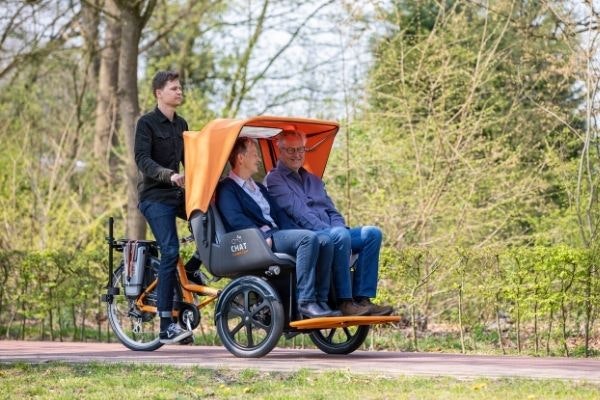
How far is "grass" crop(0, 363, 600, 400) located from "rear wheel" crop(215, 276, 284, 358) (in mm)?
823

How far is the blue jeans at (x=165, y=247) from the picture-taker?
374 inches

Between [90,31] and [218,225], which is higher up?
[90,31]

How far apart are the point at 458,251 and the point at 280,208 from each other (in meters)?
2.44

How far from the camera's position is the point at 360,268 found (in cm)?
902

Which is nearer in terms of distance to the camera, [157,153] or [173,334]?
[173,334]

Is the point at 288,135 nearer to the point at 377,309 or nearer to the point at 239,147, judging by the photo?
the point at 239,147

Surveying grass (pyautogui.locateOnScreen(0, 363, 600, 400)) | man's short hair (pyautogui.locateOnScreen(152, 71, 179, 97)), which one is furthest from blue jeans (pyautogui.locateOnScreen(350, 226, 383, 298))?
man's short hair (pyautogui.locateOnScreen(152, 71, 179, 97))

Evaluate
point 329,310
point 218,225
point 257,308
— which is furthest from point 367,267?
point 218,225

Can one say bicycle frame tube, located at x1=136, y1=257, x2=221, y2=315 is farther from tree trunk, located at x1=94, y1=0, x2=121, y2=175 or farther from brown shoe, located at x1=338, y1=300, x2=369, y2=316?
tree trunk, located at x1=94, y1=0, x2=121, y2=175

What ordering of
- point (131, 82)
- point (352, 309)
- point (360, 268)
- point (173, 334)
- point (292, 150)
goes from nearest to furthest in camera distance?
point (352, 309) < point (360, 268) < point (292, 150) < point (173, 334) < point (131, 82)

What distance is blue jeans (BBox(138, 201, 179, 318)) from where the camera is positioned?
9500 millimetres

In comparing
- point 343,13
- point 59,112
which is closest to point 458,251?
point 343,13

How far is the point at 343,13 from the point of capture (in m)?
16.4

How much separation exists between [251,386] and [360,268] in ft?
6.76
